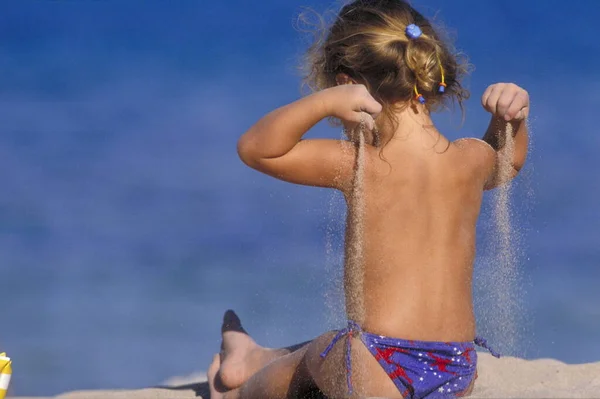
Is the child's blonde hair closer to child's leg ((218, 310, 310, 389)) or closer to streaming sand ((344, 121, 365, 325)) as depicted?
streaming sand ((344, 121, 365, 325))

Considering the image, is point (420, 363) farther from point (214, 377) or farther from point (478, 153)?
point (214, 377)

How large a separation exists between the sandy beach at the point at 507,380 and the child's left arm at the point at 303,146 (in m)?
1.24

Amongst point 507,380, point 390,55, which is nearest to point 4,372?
point 390,55

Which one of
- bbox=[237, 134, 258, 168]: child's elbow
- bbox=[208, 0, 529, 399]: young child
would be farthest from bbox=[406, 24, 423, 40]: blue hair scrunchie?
bbox=[237, 134, 258, 168]: child's elbow

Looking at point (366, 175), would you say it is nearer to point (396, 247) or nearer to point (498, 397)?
point (396, 247)

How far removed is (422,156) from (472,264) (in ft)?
1.48

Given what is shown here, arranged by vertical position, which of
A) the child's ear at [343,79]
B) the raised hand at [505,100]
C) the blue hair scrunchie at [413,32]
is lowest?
the raised hand at [505,100]

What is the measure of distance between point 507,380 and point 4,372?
2.28 m

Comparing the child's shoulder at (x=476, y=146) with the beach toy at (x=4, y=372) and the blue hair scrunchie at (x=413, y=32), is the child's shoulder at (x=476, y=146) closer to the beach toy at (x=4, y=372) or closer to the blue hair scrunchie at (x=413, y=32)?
the blue hair scrunchie at (x=413, y=32)

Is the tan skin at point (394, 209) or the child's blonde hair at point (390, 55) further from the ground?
the child's blonde hair at point (390, 55)

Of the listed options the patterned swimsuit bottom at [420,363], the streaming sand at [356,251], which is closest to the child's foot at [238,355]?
the patterned swimsuit bottom at [420,363]

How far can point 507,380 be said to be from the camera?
4.50 meters

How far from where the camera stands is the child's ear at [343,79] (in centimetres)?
369

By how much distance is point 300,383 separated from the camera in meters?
3.74
